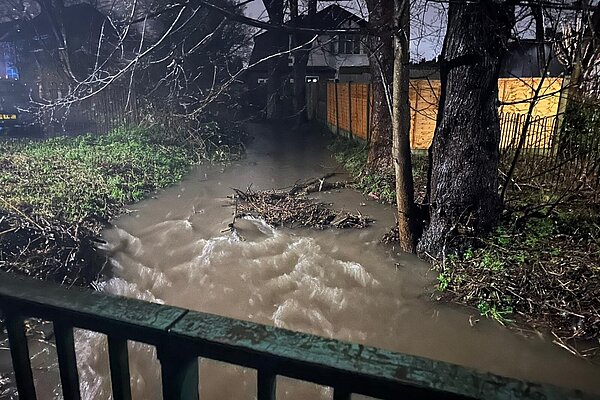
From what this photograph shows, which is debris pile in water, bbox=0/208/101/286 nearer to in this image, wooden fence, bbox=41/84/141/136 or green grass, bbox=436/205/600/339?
green grass, bbox=436/205/600/339

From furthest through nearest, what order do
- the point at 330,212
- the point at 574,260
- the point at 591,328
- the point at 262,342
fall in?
the point at 330,212 → the point at 574,260 → the point at 591,328 → the point at 262,342

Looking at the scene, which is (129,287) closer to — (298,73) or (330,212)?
(330,212)

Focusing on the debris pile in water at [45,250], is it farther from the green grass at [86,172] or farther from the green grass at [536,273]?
the green grass at [536,273]

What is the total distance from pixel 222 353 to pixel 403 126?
16.0 feet

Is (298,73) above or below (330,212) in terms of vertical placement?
above

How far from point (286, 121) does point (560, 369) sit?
59.6 ft

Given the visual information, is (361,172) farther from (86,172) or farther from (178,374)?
(178,374)

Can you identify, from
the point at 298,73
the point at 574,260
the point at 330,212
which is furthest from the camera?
the point at 298,73

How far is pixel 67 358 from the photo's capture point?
3.85 feet

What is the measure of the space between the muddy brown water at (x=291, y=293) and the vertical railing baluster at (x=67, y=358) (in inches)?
99.0

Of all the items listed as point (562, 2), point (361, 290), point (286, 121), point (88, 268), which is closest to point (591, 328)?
point (361, 290)

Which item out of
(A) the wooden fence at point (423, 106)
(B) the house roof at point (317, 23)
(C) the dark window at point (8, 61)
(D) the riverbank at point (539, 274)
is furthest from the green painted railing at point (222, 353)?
(C) the dark window at point (8, 61)

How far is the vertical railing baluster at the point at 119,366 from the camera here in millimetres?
1085

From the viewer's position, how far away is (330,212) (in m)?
7.26
